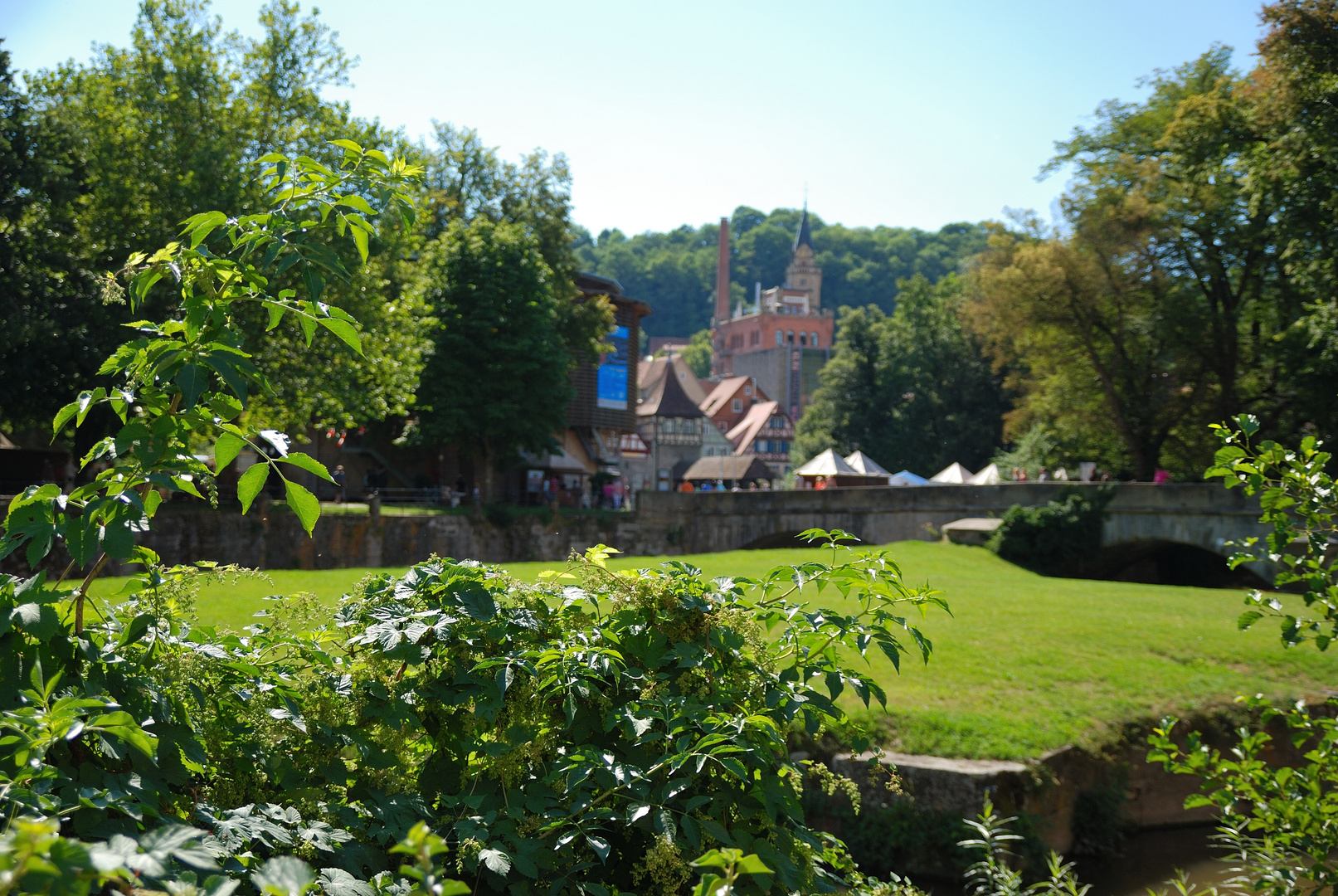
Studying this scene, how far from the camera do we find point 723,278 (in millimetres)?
125938

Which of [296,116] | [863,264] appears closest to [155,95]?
[296,116]

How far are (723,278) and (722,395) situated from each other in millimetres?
Answer: 35052

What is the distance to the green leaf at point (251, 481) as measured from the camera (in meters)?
2.04

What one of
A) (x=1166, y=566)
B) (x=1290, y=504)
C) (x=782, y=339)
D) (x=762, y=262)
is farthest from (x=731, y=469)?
(x=762, y=262)

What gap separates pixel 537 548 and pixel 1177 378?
68.2 ft

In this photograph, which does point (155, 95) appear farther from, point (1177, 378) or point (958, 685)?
point (1177, 378)

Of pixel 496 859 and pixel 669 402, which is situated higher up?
pixel 669 402

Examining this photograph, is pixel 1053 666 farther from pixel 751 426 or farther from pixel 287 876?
pixel 751 426

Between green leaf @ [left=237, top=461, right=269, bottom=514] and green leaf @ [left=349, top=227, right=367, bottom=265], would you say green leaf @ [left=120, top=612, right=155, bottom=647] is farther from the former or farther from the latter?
green leaf @ [left=349, top=227, right=367, bottom=265]

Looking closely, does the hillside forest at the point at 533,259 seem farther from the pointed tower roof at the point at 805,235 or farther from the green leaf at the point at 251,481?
the pointed tower roof at the point at 805,235

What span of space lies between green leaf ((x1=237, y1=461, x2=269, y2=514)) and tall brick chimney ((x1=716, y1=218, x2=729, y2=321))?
12487 centimetres

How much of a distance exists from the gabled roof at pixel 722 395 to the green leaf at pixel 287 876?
299ft

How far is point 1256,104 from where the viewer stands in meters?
26.6

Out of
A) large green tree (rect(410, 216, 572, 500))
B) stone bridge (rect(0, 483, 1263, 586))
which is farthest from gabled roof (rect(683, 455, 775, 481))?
large green tree (rect(410, 216, 572, 500))
